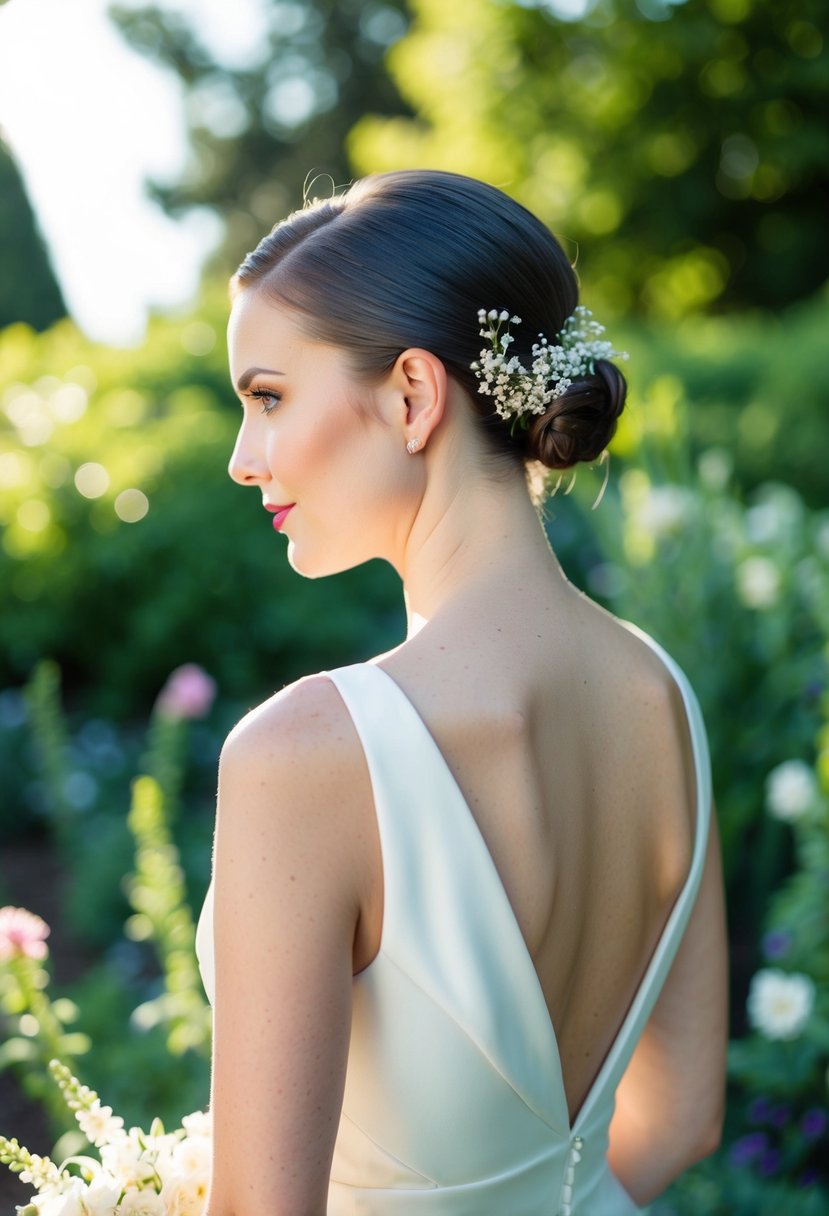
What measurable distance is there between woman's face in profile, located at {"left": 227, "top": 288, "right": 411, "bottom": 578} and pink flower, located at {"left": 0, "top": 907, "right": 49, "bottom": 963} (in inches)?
29.8

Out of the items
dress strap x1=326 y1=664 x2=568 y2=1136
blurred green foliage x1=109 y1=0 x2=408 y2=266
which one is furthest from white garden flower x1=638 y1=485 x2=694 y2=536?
blurred green foliage x1=109 y1=0 x2=408 y2=266

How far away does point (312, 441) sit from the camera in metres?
1.44

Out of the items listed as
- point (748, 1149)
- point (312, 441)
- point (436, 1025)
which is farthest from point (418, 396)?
point (748, 1149)

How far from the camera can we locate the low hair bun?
154 cm

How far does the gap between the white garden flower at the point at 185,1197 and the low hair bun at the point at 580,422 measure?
0.90 m

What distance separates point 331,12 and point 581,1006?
33130mm

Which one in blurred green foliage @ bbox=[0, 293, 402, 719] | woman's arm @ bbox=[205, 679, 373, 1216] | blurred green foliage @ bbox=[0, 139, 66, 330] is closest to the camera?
woman's arm @ bbox=[205, 679, 373, 1216]

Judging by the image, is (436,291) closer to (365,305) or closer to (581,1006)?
(365,305)

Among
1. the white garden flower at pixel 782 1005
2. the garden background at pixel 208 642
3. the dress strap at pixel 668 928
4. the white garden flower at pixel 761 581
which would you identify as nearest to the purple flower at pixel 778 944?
the garden background at pixel 208 642

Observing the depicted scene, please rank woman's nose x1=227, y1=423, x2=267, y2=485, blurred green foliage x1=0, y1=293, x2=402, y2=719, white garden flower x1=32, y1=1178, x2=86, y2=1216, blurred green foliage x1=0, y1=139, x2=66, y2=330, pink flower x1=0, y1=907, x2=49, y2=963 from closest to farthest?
white garden flower x1=32, y1=1178, x2=86, y2=1216, woman's nose x1=227, y1=423, x2=267, y2=485, pink flower x1=0, y1=907, x2=49, y2=963, blurred green foliage x1=0, y1=293, x2=402, y2=719, blurred green foliage x1=0, y1=139, x2=66, y2=330

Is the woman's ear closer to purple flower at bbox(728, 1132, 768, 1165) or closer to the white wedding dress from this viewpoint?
the white wedding dress

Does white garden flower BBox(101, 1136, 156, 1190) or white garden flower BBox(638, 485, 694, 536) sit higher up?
white garden flower BBox(101, 1136, 156, 1190)

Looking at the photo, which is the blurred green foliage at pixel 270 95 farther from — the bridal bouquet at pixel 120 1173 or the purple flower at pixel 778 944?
the bridal bouquet at pixel 120 1173

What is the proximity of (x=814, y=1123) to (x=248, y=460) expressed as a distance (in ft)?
7.95
